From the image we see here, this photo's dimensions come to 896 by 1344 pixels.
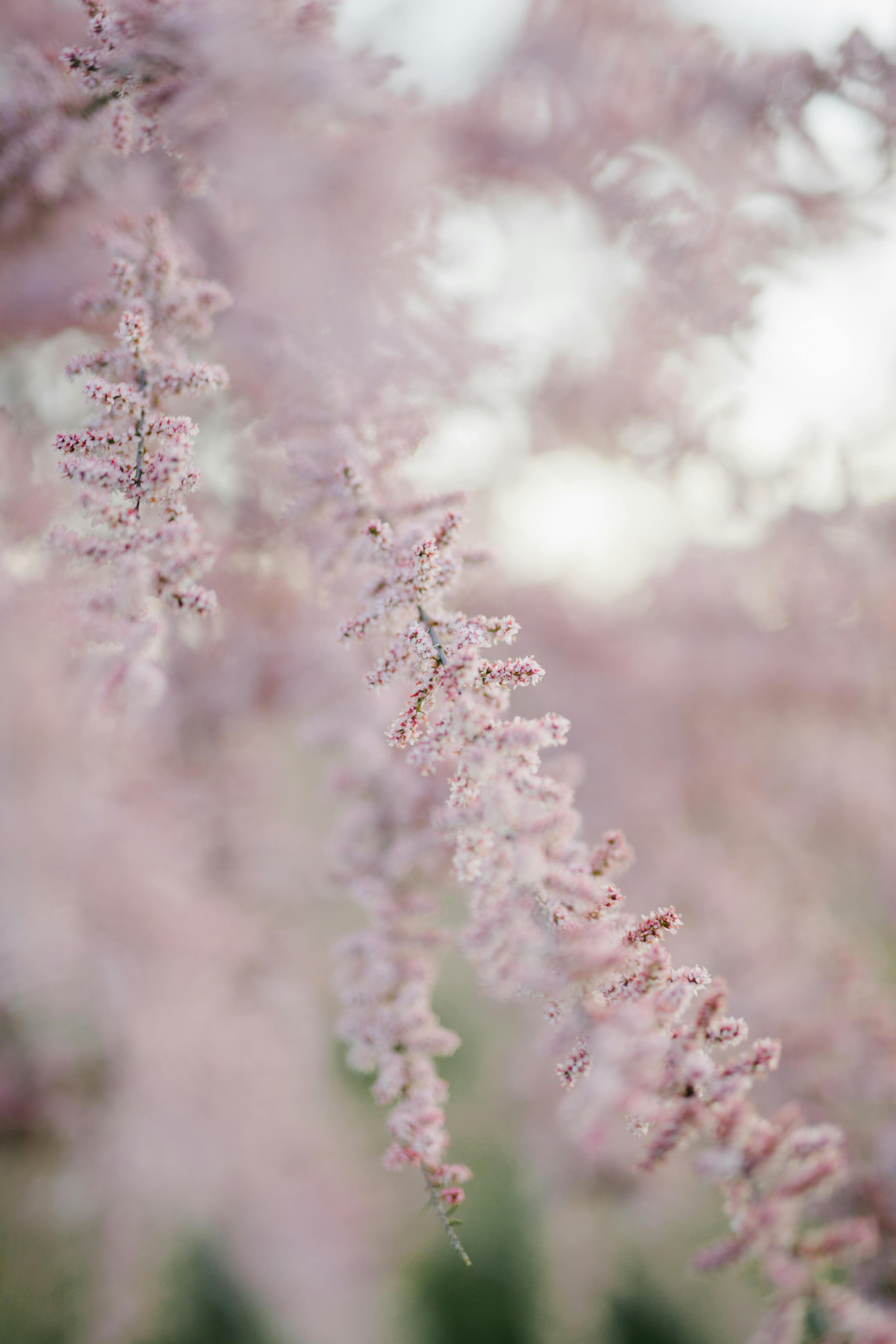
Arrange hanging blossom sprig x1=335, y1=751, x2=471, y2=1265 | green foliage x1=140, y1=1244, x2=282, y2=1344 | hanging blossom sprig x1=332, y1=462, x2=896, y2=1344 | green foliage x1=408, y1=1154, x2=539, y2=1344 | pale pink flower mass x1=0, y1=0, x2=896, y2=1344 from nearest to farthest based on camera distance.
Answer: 1. hanging blossom sprig x1=332, y1=462, x2=896, y2=1344
2. pale pink flower mass x1=0, y1=0, x2=896, y2=1344
3. hanging blossom sprig x1=335, y1=751, x2=471, y2=1265
4. green foliage x1=140, y1=1244, x2=282, y2=1344
5. green foliage x1=408, y1=1154, x2=539, y2=1344

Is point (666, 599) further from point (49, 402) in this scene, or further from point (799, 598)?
point (49, 402)

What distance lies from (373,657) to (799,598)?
1.55 metres

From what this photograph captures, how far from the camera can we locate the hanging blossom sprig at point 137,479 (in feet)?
2.14

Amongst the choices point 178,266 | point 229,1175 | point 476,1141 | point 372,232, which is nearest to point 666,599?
point 372,232

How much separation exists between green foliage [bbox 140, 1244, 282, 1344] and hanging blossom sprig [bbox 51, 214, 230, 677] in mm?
3062

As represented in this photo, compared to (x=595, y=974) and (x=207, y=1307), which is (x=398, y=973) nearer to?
(x=595, y=974)

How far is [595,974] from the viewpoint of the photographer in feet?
1.88

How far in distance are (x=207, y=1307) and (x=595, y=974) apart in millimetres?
3325

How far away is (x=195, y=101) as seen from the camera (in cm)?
94

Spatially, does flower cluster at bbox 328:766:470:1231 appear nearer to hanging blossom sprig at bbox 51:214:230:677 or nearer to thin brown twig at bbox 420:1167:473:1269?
thin brown twig at bbox 420:1167:473:1269

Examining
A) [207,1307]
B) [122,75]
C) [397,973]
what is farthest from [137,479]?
[207,1307]

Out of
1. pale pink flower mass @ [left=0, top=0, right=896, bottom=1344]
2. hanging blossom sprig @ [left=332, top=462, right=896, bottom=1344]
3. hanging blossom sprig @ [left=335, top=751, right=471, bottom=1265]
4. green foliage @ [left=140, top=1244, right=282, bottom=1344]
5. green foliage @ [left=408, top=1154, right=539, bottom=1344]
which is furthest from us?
green foliage @ [left=408, top=1154, right=539, bottom=1344]

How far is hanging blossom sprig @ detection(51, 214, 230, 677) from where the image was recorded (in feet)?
2.14

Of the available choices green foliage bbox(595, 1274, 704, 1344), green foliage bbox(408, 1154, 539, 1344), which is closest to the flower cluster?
green foliage bbox(408, 1154, 539, 1344)
